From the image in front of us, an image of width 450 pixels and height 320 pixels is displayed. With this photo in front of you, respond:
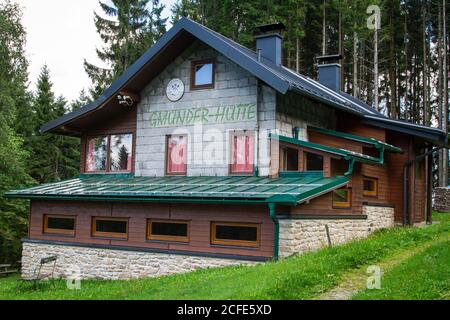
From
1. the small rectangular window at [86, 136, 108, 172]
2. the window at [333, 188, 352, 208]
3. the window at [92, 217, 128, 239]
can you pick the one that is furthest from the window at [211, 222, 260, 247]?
the small rectangular window at [86, 136, 108, 172]

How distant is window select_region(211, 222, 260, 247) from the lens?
13172mm

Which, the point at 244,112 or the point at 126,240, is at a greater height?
the point at 244,112

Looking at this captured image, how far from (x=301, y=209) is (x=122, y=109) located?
28.1ft

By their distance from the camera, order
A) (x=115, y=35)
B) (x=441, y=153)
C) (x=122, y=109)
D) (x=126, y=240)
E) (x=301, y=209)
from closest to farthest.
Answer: (x=301, y=209) < (x=126, y=240) < (x=122, y=109) < (x=441, y=153) < (x=115, y=35)

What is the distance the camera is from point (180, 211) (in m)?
14.4

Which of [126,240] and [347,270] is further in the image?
[126,240]

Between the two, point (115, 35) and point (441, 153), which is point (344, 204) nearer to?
point (441, 153)

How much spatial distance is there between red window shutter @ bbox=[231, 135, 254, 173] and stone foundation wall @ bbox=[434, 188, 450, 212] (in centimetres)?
1411

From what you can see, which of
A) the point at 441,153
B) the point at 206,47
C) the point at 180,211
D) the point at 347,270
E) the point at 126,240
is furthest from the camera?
the point at 441,153

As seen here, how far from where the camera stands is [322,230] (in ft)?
45.4

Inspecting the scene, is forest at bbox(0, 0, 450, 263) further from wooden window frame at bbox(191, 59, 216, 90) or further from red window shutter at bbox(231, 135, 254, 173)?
red window shutter at bbox(231, 135, 254, 173)

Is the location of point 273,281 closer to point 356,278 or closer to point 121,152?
point 356,278

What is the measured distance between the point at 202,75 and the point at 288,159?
4.18 m
